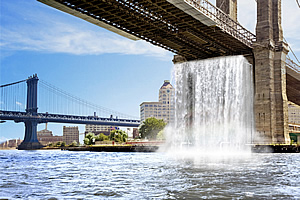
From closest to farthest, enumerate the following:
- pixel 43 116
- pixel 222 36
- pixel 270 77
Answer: pixel 222 36 < pixel 270 77 < pixel 43 116

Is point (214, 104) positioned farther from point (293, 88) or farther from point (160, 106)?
point (160, 106)

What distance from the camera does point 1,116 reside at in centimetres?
8694

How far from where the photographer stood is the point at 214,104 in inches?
1953

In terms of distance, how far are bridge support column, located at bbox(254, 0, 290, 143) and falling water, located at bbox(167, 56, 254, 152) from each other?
5.45ft

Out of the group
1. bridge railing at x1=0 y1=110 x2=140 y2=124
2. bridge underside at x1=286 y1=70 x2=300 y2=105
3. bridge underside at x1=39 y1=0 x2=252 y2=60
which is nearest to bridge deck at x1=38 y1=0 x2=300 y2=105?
bridge underside at x1=39 y1=0 x2=252 y2=60

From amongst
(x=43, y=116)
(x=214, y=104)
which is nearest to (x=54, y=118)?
(x=43, y=116)

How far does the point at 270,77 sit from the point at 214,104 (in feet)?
26.9

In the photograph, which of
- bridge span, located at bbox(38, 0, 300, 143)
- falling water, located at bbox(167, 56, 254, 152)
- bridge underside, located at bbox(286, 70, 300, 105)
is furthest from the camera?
bridge underside, located at bbox(286, 70, 300, 105)

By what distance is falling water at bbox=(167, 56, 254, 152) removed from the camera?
46562mm

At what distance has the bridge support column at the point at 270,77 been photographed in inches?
1737

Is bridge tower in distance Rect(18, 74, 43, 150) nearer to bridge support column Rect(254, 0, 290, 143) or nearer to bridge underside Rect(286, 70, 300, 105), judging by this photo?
bridge underside Rect(286, 70, 300, 105)

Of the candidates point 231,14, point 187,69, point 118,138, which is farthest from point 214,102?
point 118,138

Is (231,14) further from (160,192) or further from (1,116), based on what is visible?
(1,116)

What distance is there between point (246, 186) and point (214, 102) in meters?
38.6
